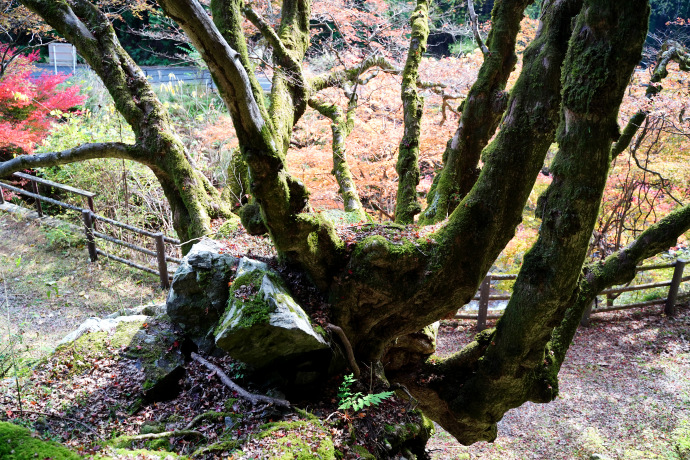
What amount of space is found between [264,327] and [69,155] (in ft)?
10.8

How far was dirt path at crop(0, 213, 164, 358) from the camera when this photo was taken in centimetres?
539

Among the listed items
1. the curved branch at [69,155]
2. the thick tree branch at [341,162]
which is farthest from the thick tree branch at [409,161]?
the curved branch at [69,155]

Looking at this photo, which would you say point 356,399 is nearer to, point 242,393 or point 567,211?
point 242,393

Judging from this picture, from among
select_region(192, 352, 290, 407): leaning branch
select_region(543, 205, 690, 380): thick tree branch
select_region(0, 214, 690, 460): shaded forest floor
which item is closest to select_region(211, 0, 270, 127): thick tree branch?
select_region(192, 352, 290, 407): leaning branch

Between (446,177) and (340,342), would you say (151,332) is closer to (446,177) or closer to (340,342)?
(340,342)

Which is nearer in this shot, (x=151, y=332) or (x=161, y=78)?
(x=151, y=332)

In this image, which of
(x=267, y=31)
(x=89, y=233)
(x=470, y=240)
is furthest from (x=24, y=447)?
(x=89, y=233)

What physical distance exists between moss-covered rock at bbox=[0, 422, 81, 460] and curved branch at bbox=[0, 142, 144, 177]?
3.27 meters

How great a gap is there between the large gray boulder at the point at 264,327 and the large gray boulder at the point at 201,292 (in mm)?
422

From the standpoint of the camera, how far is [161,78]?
1744cm

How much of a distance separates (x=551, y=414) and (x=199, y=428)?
512cm

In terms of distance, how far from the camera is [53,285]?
6441 mm

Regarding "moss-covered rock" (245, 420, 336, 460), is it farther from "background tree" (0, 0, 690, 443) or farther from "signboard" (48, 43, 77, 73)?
"signboard" (48, 43, 77, 73)

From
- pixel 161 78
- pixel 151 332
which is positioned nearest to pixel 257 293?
pixel 151 332
